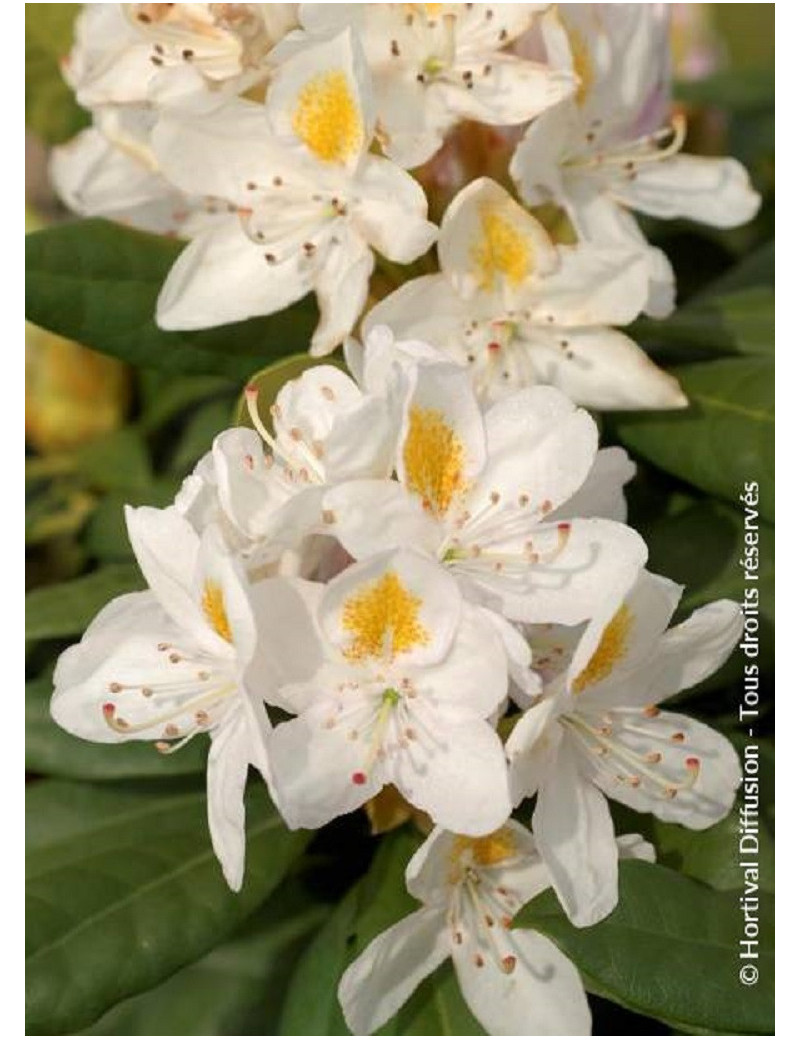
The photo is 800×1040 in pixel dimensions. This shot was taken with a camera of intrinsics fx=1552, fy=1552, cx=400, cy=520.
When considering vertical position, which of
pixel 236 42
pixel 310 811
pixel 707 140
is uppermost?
pixel 236 42

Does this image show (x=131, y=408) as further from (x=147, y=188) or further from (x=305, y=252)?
(x=305, y=252)

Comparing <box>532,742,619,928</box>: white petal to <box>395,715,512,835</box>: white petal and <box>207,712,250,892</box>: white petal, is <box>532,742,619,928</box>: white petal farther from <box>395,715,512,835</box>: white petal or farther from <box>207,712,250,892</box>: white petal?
<box>207,712,250,892</box>: white petal

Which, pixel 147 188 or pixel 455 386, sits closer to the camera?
pixel 455 386

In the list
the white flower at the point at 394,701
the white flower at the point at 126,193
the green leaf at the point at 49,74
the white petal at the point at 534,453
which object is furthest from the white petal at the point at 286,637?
the green leaf at the point at 49,74

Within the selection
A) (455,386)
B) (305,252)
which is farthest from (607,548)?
(305,252)

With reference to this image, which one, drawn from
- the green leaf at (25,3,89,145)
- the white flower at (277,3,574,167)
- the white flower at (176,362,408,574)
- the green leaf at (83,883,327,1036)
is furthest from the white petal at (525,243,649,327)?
the green leaf at (25,3,89,145)

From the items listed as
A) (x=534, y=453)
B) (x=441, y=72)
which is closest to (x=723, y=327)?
(x=441, y=72)

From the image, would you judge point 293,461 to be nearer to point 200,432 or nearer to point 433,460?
point 433,460
